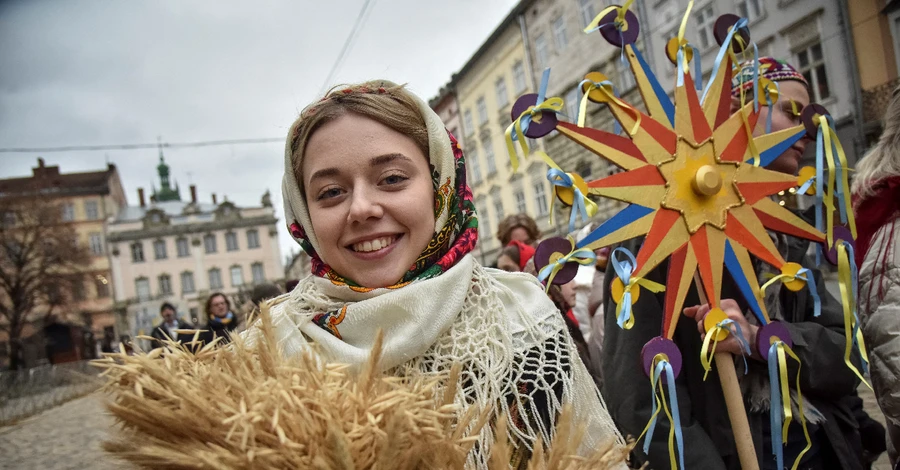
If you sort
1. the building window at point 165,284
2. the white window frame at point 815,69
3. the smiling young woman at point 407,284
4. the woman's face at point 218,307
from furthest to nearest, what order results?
the building window at point 165,284 < the white window frame at point 815,69 < the woman's face at point 218,307 < the smiling young woman at point 407,284

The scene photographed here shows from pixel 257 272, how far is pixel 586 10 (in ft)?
116

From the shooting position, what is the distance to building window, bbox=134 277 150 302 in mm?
38594

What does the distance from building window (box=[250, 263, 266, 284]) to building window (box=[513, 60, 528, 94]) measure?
30866 mm

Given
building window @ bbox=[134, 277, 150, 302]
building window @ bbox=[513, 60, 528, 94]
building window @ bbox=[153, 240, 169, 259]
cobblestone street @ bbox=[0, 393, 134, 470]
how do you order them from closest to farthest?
cobblestone street @ bbox=[0, 393, 134, 470]
building window @ bbox=[513, 60, 528, 94]
building window @ bbox=[134, 277, 150, 302]
building window @ bbox=[153, 240, 169, 259]

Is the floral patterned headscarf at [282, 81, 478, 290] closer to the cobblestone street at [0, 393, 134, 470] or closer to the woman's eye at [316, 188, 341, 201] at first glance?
the woman's eye at [316, 188, 341, 201]

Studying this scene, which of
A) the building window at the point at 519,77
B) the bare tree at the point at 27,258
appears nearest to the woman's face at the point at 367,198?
the bare tree at the point at 27,258

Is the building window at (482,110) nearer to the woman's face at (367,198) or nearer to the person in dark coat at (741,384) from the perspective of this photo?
the person in dark coat at (741,384)

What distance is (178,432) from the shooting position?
0.65 metres

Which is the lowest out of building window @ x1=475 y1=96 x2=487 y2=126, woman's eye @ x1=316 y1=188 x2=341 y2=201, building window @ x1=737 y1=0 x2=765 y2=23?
woman's eye @ x1=316 y1=188 x2=341 y2=201

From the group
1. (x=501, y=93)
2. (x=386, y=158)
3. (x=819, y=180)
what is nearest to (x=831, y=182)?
(x=819, y=180)

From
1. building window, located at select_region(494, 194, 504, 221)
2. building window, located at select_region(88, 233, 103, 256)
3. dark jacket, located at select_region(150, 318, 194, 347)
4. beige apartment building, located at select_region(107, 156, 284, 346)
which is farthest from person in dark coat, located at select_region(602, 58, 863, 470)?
building window, located at select_region(88, 233, 103, 256)

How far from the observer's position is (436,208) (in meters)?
1.22

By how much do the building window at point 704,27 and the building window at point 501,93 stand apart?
29.1ft

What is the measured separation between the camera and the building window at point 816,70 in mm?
7246
